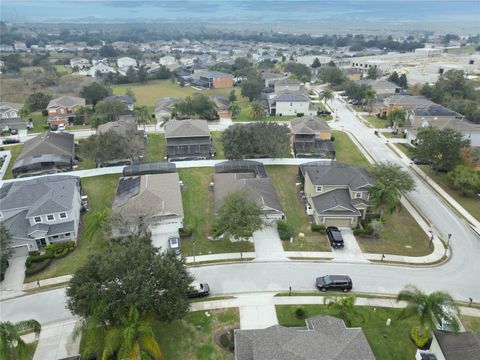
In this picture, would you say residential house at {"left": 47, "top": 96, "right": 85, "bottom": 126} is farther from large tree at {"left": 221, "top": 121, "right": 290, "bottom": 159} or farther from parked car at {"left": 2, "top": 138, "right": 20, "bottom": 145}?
large tree at {"left": 221, "top": 121, "right": 290, "bottom": 159}

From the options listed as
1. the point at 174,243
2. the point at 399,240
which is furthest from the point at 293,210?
the point at 174,243

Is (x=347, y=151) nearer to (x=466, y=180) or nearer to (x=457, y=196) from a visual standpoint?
(x=457, y=196)

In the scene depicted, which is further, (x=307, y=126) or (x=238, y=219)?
(x=307, y=126)

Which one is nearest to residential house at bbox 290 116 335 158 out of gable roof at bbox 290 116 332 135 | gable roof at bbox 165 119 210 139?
gable roof at bbox 290 116 332 135

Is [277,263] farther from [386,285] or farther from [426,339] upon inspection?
[426,339]

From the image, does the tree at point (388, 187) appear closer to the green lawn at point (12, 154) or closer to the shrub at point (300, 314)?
the shrub at point (300, 314)

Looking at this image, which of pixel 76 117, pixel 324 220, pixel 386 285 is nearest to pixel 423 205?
pixel 324 220

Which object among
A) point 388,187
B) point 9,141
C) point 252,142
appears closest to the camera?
point 388,187
